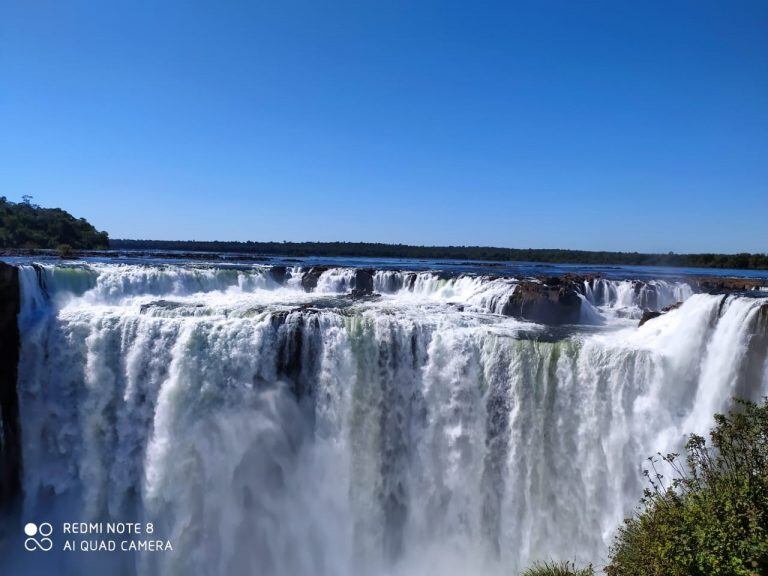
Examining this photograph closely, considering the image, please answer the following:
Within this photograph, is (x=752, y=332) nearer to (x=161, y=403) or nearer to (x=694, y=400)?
(x=694, y=400)

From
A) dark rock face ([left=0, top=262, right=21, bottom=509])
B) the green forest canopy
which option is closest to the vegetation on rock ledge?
dark rock face ([left=0, top=262, right=21, bottom=509])

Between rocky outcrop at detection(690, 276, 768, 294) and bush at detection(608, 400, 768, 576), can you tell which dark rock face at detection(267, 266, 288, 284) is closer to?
rocky outcrop at detection(690, 276, 768, 294)

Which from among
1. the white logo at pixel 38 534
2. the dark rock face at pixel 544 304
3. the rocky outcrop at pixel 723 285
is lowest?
the white logo at pixel 38 534

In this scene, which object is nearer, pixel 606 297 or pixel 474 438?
pixel 474 438

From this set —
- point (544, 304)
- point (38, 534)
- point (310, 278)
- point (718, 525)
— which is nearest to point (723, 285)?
point (544, 304)

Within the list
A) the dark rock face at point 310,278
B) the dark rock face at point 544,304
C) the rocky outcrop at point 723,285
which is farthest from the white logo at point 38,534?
the rocky outcrop at point 723,285

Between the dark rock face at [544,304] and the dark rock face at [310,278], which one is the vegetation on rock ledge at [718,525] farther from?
the dark rock face at [310,278]

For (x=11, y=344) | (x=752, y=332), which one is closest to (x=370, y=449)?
(x=752, y=332)
